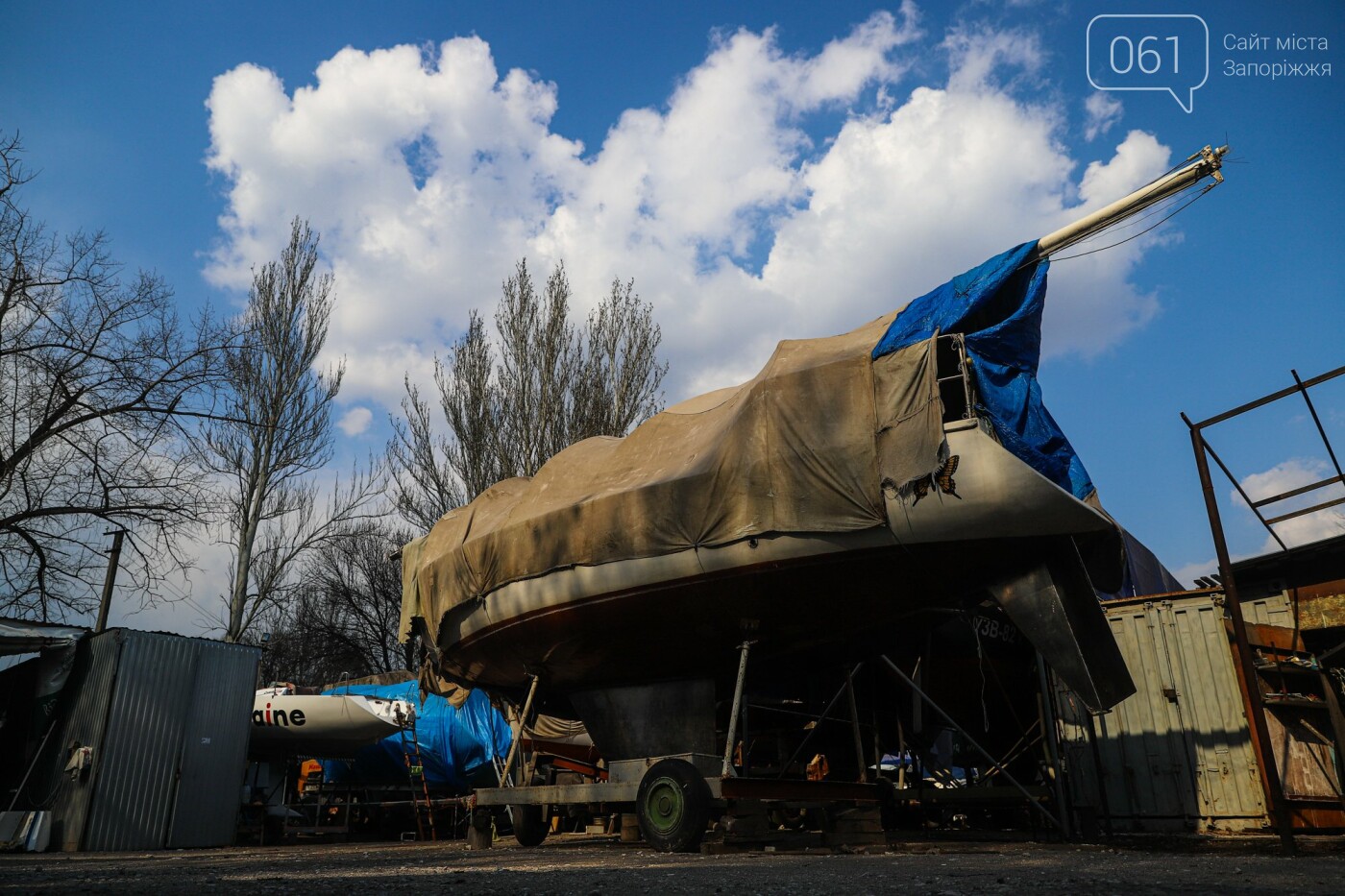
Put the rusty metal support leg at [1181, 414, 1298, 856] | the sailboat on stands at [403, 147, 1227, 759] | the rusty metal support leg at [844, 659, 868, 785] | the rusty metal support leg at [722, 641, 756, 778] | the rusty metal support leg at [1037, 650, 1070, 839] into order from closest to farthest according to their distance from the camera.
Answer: the rusty metal support leg at [1181, 414, 1298, 856] → the sailboat on stands at [403, 147, 1227, 759] → the rusty metal support leg at [722, 641, 756, 778] → the rusty metal support leg at [1037, 650, 1070, 839] → the rusty metal support leg at [844, 659, 868, 785]

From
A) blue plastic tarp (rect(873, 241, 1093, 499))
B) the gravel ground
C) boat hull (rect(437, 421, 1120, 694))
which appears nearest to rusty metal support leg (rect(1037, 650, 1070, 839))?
the gravel ground

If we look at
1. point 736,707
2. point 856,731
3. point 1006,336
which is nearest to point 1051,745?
point 856,731

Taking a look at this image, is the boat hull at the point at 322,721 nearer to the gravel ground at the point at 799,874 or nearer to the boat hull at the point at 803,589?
the boat hull at the point at 803,589

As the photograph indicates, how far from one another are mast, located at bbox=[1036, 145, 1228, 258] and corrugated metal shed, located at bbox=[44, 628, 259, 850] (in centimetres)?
1294

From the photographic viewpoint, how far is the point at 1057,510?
7.02 meters

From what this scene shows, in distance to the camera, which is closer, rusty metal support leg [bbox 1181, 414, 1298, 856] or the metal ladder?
rusty metal support leg [bbox 1181, 414, 1298, 856]

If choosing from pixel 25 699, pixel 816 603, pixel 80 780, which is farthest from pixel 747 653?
pixel 25 699

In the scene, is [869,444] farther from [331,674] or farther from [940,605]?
[331,674]

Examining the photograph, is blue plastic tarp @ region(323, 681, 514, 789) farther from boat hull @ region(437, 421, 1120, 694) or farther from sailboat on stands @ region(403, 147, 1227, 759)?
sailboat on stands @ region(403, 147, 1227, 759)

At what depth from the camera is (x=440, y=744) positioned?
1747cm

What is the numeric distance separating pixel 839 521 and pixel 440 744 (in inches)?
510

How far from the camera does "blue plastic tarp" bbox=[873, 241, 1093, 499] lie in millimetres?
7590

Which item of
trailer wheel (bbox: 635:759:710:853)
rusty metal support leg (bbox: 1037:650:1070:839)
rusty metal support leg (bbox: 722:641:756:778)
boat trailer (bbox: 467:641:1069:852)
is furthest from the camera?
rusty metal support leg (bbox: 1037:650:1070:839)

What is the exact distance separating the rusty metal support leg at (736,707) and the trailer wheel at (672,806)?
0.91 ft
